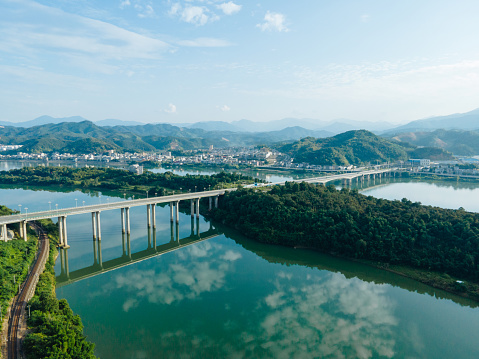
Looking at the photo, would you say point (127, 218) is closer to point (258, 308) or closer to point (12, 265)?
point (12, 265)

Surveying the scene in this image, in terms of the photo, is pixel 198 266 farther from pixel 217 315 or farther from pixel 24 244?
pixel 24 244

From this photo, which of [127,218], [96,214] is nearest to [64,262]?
[96,214]

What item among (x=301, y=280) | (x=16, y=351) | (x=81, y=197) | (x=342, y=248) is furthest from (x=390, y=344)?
(x=81, y=197)

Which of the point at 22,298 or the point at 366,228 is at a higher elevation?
the point at 366,228

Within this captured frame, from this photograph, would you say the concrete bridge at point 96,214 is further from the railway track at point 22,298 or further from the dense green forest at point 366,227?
the dense green forest at point 366,227

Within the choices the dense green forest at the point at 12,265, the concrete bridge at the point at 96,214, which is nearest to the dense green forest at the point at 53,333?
the dense green forest at the point at 12,265
